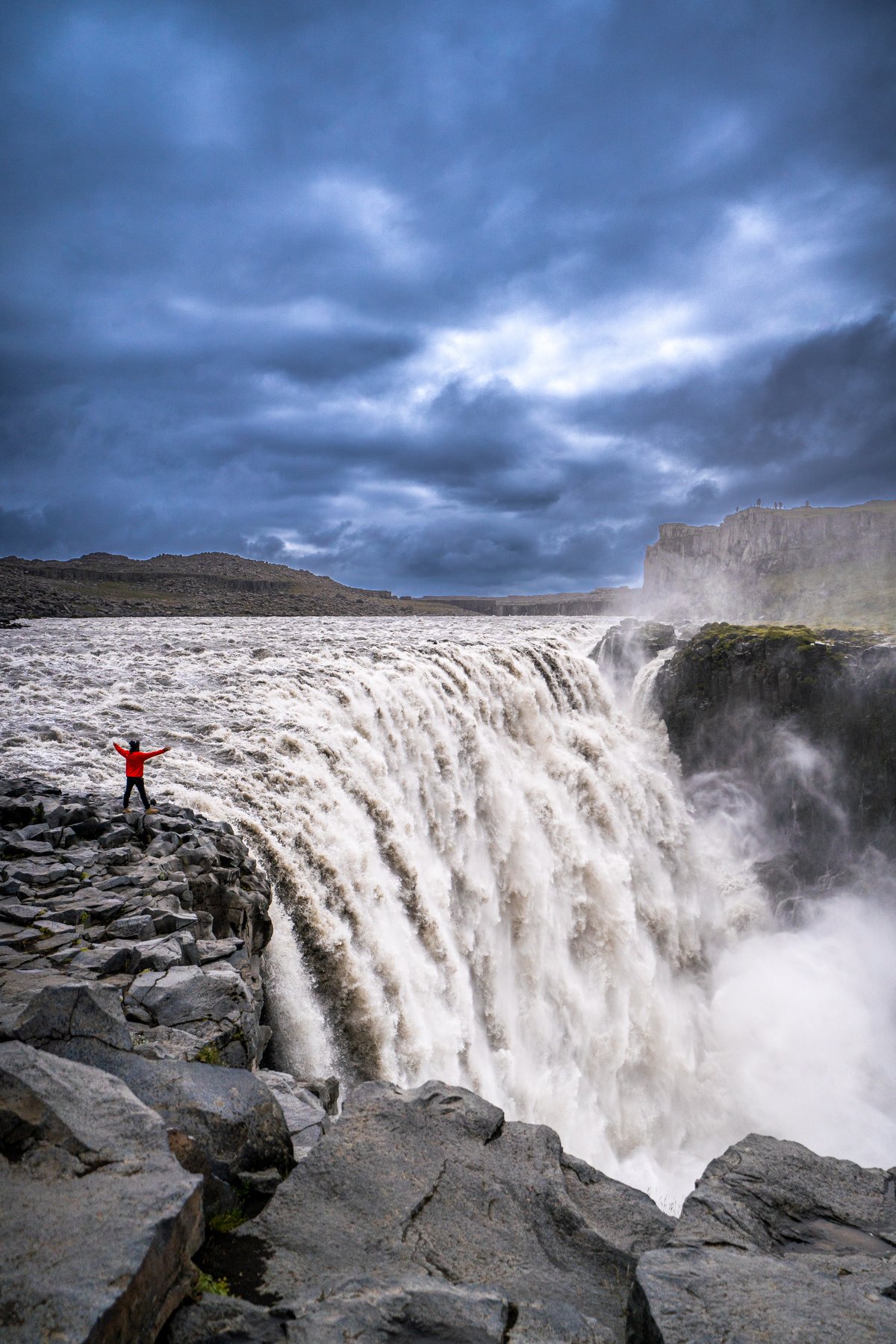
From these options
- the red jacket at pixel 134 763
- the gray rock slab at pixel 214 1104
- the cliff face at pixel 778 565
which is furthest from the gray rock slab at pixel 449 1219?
the cliff face at pixel 778 565

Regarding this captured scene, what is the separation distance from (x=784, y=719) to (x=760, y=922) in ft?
29.2

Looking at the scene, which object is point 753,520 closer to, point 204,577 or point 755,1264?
point 204,577

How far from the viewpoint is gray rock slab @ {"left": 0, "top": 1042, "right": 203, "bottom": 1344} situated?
344 centimetres

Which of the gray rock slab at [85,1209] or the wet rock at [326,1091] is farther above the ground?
the gray rock slab at [85,1209]

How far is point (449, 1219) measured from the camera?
5.68 meters

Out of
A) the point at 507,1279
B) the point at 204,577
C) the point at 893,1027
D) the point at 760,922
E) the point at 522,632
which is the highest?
the point at 204,577

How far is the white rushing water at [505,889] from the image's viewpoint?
14016 mm

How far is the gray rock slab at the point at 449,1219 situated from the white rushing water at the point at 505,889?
454cm

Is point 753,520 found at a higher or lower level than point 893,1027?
higher

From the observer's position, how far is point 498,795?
74.5 feet

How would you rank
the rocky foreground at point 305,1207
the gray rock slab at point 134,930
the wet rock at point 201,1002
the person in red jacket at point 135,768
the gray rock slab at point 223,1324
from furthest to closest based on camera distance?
the person in red jacket at point 135,768, the gray rock slab at point 134,930, the wet rock at point 201,1002, the rocky foreground at point 305,1207, the gray rock slab at point 223,1324

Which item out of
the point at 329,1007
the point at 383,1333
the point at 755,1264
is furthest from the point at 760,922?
the point at 383,1333

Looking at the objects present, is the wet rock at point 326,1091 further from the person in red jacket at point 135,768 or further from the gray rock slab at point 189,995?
the person in red jacket at point 135,768

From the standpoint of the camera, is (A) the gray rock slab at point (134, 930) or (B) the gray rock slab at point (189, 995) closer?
(B) the gray rock slab at point (189, 995)
